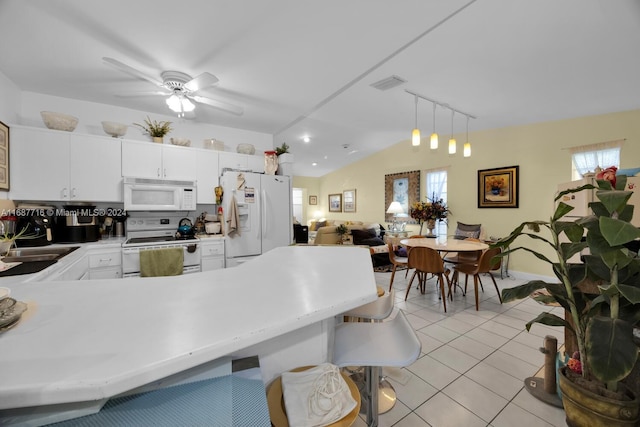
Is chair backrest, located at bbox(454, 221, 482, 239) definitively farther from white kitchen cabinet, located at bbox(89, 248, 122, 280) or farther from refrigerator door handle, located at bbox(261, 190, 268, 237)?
white kitchen cabinet, located at bbox(89, 248, 122, 280)

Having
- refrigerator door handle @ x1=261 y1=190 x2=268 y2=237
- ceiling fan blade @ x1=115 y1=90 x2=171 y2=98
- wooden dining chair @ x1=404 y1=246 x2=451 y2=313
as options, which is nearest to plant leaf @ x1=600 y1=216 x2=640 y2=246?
wooden dining chair @ x1=404 y1=246 x2=451 y2=313


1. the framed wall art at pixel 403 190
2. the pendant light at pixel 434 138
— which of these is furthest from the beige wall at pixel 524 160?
the pendant light at pixel 434 138

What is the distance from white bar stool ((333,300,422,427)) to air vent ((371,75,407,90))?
289 cm

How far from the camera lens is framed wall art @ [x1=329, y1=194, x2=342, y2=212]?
8508 mm

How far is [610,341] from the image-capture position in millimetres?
1065

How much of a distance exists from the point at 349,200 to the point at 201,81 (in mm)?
6264

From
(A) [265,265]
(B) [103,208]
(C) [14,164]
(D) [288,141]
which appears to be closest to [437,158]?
(D) [288,141]

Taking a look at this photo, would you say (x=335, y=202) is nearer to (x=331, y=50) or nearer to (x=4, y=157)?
(x=331, y=50)

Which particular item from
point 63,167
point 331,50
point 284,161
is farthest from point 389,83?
point 63,167

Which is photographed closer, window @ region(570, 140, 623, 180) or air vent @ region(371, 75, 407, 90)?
air vent @ region(371, 75, 407, 90)

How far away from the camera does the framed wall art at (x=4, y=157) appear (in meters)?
2.35

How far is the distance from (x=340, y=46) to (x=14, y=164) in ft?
11.0

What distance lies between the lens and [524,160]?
4480 millimetres

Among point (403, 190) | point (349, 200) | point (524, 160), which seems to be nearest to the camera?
point (524, 160)
